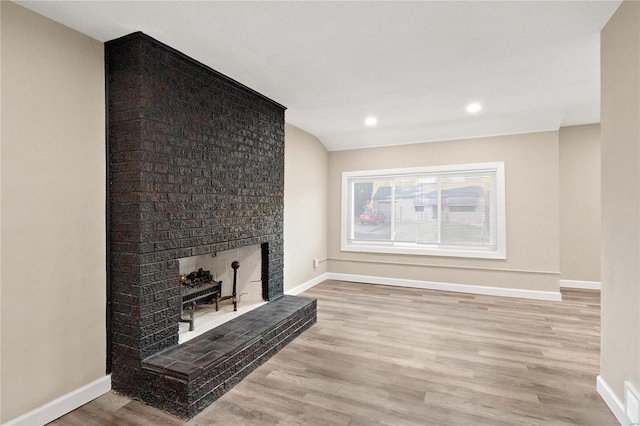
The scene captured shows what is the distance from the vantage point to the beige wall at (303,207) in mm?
4523

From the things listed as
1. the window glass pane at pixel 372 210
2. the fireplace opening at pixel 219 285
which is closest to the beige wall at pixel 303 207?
the window glass pane at pixel 372 210

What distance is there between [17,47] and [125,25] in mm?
588

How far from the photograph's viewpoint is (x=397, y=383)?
93.1 inches

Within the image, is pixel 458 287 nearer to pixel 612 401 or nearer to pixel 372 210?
pixel 372 210

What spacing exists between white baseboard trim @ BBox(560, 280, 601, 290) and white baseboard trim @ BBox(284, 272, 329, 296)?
12.5 feet

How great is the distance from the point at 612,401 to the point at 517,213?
3.04 metres

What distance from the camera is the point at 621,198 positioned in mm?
1889

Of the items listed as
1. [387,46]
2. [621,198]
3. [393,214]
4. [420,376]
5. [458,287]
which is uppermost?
[387,46]

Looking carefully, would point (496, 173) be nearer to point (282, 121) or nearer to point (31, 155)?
point (282, 121)

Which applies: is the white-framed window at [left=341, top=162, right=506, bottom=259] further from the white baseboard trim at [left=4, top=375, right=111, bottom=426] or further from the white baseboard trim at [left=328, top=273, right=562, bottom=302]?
the white baseboard trim at [left=4, top=375, right=111, bottom=426]

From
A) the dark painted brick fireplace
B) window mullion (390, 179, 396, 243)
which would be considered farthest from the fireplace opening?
window mullion (390, 179, 396, 243)

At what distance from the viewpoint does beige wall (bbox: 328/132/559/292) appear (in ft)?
14.7

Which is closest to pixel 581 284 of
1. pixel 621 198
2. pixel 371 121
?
pixel 621 198

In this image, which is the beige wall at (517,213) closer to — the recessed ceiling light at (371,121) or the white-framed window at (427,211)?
the white-framed window at (427,211)
